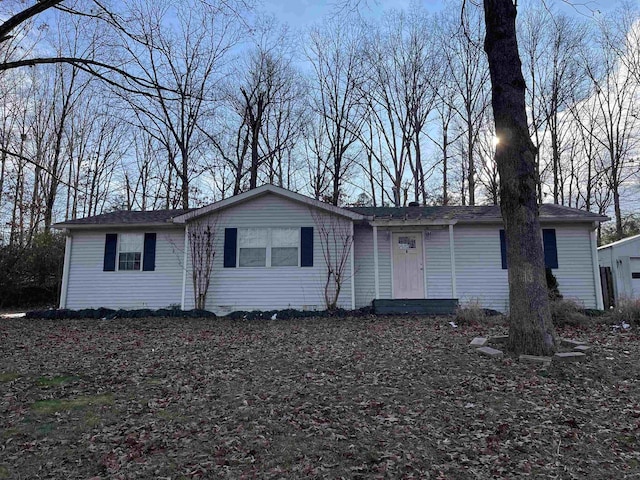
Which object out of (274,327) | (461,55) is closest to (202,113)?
(461,55)

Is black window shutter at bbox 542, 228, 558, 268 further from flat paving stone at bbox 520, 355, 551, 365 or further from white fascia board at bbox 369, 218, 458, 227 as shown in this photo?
flat paving stone at bbox 520, 355, 551, 365

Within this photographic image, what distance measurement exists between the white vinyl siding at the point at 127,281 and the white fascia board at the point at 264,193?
929 mm

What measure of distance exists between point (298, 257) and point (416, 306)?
3.50m

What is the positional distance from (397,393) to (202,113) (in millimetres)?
19233

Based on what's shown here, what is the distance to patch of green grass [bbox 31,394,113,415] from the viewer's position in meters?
3.98

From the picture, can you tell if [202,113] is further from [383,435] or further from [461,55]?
[383,435]

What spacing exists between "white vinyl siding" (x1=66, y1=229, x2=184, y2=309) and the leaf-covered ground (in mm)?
5167

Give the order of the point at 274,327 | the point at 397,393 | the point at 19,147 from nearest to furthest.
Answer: the point at 397,393 → the point at 274,327 → the point at 19,147

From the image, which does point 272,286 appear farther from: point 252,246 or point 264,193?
point 264,193

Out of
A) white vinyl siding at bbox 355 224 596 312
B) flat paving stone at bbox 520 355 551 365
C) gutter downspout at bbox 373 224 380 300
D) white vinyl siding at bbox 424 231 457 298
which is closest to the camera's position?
flat paving stone at bbox 520 355 551 365

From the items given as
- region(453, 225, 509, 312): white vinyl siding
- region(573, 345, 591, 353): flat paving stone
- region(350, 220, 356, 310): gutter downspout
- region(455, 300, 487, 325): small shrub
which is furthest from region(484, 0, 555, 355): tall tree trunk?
region(453, 225, 509, 312): white vinyl siding

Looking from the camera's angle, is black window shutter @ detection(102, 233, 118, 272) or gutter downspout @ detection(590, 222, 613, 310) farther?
black window shutter @ detection(102, 233, 118, 272)

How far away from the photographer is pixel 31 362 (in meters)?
5.74

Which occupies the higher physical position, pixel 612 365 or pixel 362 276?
pixel 362 276
